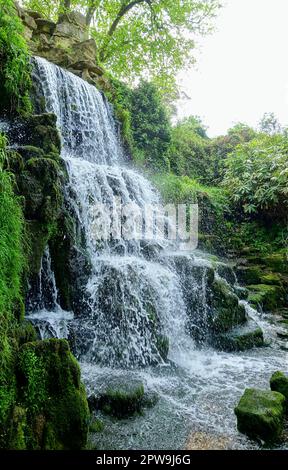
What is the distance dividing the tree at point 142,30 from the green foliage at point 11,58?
29.7ft

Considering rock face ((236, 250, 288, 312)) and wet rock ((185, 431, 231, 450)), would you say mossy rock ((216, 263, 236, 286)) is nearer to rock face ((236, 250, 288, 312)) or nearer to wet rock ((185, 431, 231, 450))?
rock face ((236, 250, 288, 312))

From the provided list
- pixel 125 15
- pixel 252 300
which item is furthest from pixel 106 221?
pixel 125 15

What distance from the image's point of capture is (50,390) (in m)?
3.13

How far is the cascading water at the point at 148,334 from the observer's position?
3.89 meters

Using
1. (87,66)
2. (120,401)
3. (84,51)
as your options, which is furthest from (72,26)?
(120,401)

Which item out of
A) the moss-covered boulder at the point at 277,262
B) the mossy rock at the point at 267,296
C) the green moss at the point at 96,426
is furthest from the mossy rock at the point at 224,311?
the moss-covered boulder at the point at 277,262

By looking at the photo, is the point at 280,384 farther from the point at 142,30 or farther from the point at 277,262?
the point at 142,30

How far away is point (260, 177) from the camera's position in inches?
506

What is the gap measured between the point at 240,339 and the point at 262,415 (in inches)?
118

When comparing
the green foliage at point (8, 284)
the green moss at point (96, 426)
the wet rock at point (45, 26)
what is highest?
the wet rock at point (45, 26)

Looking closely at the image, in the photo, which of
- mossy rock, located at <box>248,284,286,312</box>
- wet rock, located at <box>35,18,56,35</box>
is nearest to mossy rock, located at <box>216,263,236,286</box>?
mossy rock, located at <box>248,284,286,312</box>

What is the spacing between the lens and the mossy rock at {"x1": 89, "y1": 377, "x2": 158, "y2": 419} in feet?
13.1

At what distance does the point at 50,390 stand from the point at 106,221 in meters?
4.49

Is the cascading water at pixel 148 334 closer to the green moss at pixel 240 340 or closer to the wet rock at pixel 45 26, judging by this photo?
the green moss at pixel 240 340
